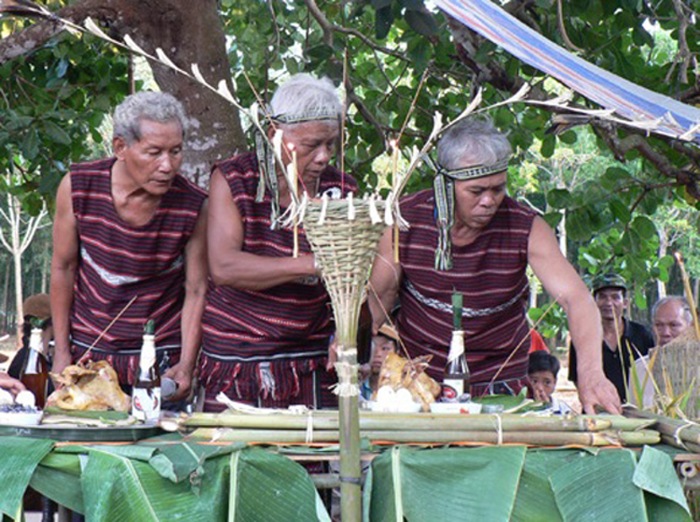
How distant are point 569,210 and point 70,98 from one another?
9.61ft

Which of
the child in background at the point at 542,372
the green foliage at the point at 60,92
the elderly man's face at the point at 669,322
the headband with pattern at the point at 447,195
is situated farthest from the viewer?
the elderly man's face at the point at 669,322

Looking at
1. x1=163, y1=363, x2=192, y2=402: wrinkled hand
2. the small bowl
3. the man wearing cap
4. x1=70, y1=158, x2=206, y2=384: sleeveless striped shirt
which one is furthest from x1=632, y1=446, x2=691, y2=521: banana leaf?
the man wearing cap

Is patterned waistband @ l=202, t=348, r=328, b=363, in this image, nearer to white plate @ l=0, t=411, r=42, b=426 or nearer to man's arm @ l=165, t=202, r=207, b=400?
man's arm @ l=165, t=202, r=207, b=400

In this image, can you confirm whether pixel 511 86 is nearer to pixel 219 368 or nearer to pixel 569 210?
pixel 569 210

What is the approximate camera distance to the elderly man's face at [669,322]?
605 cm

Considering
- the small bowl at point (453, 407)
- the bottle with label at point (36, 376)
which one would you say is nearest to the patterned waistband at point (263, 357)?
the bottle with label at point (36, 376)

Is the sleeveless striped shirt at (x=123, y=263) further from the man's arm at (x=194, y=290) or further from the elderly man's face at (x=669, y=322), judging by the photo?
the elderly man's face at (x=669, y=322)

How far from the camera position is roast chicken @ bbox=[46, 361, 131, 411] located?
281 cm

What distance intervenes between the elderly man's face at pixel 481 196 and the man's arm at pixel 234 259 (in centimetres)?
52

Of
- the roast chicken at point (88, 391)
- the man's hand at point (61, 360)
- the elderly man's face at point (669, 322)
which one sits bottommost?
the roast chicken at point (88, 391)

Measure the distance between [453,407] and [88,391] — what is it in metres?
0.93

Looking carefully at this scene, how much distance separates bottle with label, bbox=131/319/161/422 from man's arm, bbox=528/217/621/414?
1183 mm

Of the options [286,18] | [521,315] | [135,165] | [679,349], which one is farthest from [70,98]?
[679,349]

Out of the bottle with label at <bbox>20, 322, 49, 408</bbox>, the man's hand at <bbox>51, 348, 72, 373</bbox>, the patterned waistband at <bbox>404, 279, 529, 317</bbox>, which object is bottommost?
the bottle with label at <bbox>20, 322, 49, 408</bbox>
